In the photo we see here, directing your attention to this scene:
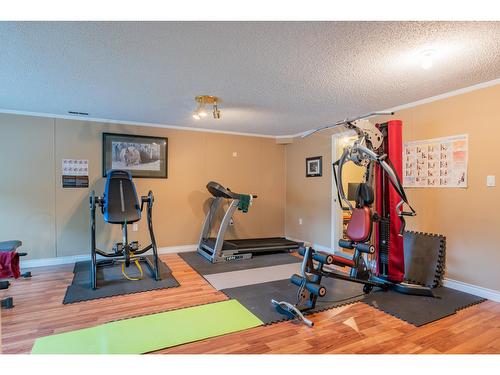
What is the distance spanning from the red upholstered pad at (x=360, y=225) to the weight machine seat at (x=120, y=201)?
265cm

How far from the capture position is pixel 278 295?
2947mm

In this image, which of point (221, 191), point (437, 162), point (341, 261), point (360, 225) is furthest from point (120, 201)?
point (437, 162)

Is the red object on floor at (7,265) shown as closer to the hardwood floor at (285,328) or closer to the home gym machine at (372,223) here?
the hardwood floor at (285,328)

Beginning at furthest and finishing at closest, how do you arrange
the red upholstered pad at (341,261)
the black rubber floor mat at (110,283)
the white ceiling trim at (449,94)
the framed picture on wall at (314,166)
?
the framed picture on wall at (314,166), the black rubber floor mat at (110,283), the white ceiling trim at (449,94), the red upholstered pad at (341,261)

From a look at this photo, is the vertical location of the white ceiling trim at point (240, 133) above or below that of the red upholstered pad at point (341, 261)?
above

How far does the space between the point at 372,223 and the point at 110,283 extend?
3.08 metres

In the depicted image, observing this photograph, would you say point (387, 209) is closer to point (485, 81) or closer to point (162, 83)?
point (485, 81)

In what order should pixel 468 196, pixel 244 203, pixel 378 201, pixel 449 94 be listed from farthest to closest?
pixel 244 203 → pixel 378 201 → pixel 449 94 → pixel 468 196

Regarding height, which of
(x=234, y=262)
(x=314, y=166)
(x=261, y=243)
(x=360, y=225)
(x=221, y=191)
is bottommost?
(x=234, y=262)

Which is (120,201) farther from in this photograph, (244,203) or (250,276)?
(250,276)

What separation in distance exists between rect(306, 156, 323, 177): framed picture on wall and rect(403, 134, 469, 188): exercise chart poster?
5.25ft

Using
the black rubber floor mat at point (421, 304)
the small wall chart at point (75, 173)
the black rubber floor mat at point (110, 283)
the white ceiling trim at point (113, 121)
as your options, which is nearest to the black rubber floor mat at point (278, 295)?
the black rubber floor mat at point (421, 304)

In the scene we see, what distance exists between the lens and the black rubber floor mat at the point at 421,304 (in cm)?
245

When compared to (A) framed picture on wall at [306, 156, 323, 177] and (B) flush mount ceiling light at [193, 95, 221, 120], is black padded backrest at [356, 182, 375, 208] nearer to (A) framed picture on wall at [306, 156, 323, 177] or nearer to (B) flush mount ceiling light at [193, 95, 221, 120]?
(B) flush mount ceiling light at [193, 95, 221, 120]
